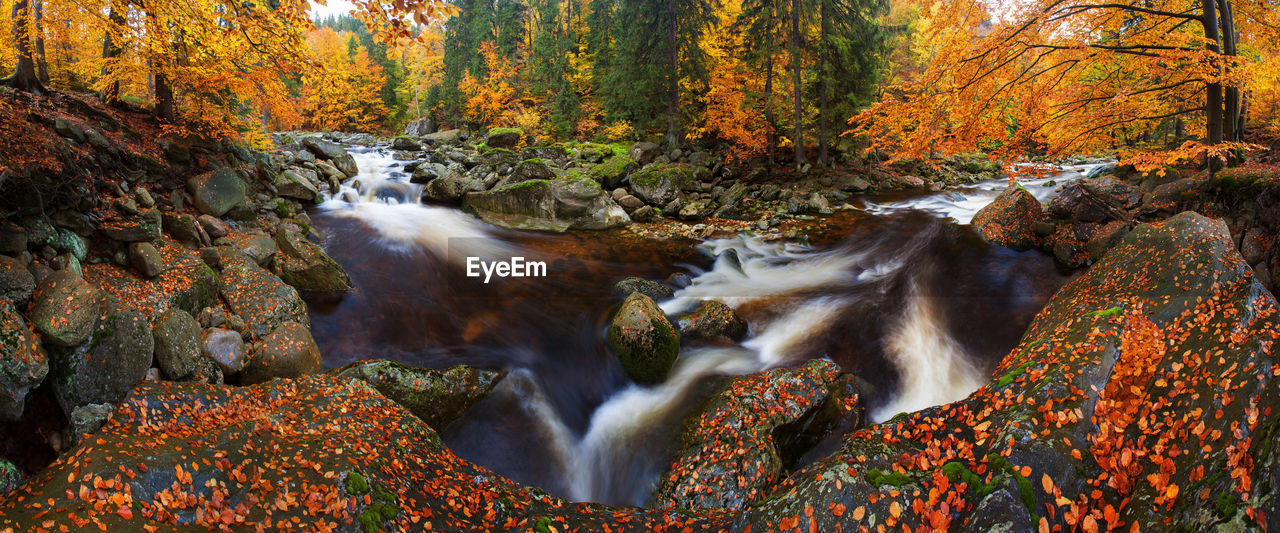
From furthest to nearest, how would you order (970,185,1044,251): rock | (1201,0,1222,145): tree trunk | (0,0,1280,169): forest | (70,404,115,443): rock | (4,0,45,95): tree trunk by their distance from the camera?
(970,185,1044,251): rock → (4,0,45,95): tree trunk → (1201,0,1222,145): tree trunk → (0,0,1280,169): forest → (70,404,115,443): rock

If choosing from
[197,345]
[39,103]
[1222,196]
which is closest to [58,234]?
[197,345]

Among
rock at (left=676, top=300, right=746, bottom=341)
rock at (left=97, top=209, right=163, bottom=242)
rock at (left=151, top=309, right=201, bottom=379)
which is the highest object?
rock at (left=97, top=209, right=163, bottom=242)

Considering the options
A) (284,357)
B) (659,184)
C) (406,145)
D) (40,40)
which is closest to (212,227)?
(284,357)

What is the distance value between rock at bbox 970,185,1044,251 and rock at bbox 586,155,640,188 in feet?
36.5

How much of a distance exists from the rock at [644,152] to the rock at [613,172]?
1759mm

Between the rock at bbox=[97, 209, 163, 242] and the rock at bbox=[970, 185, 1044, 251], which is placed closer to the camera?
the rock at bbox=[97, 209, 163, 242]

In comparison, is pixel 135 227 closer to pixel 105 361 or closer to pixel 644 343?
pixel 105 361

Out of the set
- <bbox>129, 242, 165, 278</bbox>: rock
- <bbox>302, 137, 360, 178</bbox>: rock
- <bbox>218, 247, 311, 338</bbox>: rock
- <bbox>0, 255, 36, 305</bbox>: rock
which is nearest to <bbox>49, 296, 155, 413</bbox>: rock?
<bbox>0, 255, 36, 305</bbox>: rock

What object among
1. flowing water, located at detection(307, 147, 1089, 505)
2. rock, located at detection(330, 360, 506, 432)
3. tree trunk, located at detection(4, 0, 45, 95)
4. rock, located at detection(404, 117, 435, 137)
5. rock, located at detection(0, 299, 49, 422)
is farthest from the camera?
rock, located at detection(404, 117, 435, 137)

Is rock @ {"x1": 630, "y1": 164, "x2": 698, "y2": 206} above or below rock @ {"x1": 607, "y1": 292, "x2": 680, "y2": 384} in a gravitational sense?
above

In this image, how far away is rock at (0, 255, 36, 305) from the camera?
4277 millimetres

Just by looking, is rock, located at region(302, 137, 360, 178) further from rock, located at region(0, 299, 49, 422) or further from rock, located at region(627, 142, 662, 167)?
rock, located at region(0, 299, 49, 422)

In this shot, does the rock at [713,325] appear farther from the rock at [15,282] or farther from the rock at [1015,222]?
the rock at [15,282]

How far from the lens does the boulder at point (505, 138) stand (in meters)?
24.6
